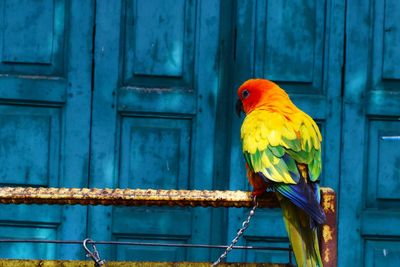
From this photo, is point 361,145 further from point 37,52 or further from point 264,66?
point 37,52

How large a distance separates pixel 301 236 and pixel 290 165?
0.33m

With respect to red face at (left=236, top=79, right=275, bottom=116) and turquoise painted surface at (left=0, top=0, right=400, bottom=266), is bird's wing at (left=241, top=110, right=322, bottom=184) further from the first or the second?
turquoise painted surface at (left=0, top=0, right=400, bottom=266)

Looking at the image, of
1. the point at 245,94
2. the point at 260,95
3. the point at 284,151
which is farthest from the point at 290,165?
the point at 245,94

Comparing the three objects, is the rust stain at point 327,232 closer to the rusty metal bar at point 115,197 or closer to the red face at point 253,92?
the rusty metal bar at point 115,197

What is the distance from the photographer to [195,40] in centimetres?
446

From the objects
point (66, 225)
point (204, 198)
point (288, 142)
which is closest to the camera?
point (204, 198)

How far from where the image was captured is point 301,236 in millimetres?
2453

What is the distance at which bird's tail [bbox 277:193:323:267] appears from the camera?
93.0 inches

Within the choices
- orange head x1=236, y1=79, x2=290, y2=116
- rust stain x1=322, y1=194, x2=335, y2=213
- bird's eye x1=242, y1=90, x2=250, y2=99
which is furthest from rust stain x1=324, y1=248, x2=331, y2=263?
bird's eye x1=242, y1=90, x2=250, y2=99

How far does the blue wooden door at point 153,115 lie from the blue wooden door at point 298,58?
207 mm

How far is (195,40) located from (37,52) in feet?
2.99

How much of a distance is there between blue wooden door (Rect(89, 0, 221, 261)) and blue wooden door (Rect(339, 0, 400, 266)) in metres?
0.78

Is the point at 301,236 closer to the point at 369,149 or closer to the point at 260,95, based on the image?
the point at 260,95

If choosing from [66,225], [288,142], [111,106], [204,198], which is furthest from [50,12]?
[204,198]
